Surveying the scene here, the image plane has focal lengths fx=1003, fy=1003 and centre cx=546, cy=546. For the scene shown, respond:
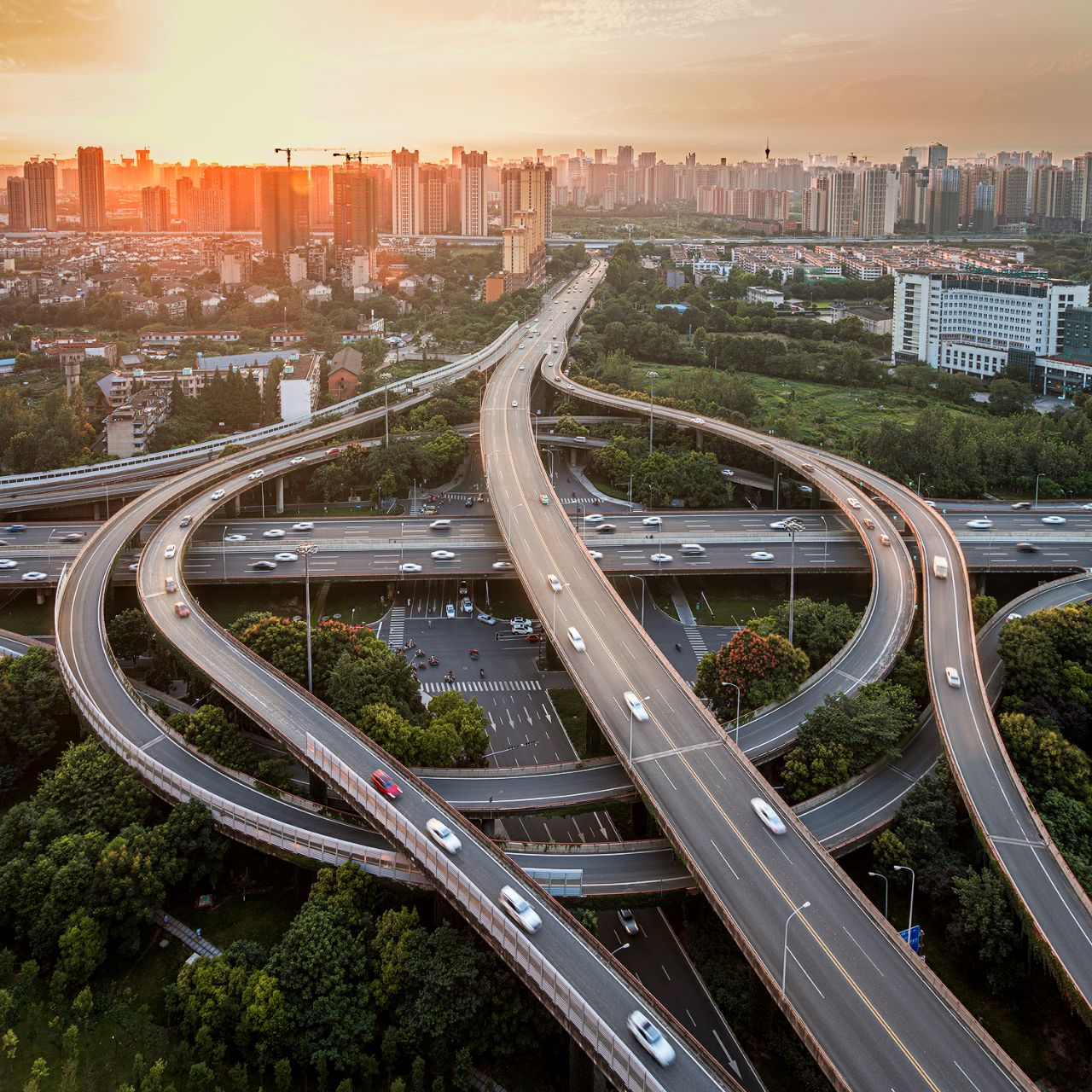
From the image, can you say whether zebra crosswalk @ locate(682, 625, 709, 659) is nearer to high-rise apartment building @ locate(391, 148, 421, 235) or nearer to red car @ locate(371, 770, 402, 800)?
red car @ locate(371, 770, 402, 800)

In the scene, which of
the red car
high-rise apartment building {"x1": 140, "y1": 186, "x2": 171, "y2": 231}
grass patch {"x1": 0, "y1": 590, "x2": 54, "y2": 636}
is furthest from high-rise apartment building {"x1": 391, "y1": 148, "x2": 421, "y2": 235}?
the red car

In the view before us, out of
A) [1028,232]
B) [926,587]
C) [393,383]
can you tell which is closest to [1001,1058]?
[926,587]

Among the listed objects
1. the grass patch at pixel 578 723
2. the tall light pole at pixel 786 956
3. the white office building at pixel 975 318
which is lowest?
the grass patch at pixel 578 723

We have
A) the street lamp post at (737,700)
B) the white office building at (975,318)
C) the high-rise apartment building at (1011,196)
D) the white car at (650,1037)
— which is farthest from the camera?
the high-rise apartment building at (1011,196)

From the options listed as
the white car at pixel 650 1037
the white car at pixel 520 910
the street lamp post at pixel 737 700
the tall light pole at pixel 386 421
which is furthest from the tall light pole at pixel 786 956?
the tall light pole at pixel 386 421

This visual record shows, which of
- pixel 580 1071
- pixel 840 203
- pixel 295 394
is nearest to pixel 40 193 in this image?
pixel 295 394

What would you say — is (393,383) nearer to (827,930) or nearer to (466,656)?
(466,656)

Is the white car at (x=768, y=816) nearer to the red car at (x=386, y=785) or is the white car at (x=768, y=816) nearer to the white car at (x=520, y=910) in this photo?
the white car at (x=520, y=910)
